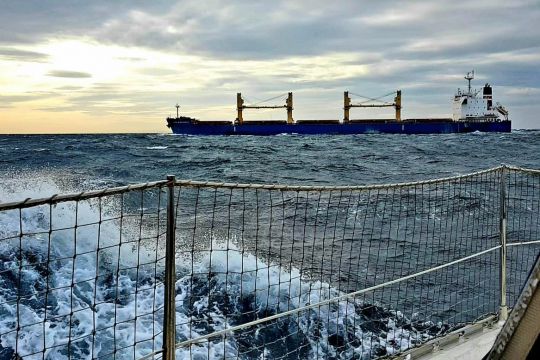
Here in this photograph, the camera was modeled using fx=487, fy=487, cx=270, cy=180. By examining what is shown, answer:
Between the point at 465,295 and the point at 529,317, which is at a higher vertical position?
the point at 529,317

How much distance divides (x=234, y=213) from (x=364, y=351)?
6170mm

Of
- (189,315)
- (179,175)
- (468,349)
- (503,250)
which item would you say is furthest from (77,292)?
(179,175)

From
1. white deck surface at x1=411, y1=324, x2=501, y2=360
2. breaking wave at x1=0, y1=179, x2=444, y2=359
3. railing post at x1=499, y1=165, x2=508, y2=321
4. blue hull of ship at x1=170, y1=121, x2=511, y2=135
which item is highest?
blue hull of ship at x1=170, y1=121, x2=511, y2=135

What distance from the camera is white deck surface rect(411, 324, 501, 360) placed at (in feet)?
10.5

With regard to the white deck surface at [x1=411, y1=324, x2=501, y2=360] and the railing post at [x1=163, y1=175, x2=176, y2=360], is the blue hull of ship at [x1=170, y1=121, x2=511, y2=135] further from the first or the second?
the railing post at [x1=163, y1=175, x2=176, y2=360]

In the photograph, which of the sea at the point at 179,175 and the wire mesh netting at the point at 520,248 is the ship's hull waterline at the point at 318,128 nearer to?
the sea at the point at 179,175

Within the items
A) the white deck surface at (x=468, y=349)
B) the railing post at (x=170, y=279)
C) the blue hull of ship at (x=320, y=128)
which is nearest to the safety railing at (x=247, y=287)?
the railing post at (x=170, y=279)

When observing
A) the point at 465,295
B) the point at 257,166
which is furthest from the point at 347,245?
the point at 257,166

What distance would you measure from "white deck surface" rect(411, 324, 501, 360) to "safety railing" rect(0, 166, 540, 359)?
30 centimetres

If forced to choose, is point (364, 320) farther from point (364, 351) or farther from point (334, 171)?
point (334, 171)

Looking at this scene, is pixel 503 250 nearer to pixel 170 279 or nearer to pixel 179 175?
pixel 170 279

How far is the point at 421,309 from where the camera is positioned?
19.7 feet

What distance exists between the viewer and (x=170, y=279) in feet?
7.10

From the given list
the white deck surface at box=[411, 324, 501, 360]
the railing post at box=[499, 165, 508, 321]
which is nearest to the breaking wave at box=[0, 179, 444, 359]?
the white deck surface at box=[411, 324, 501, 360]
